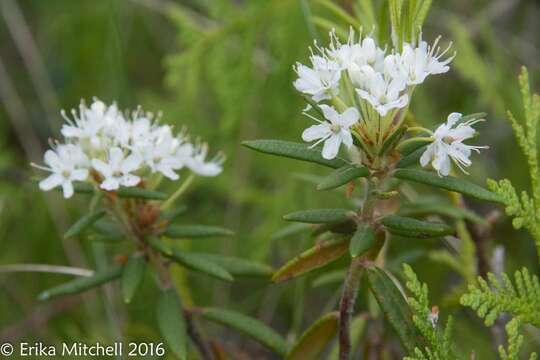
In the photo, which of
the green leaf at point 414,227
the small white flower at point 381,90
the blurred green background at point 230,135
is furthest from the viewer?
the blurred green background at point 230,135

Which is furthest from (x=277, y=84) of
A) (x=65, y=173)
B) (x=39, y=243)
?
(x=65, y=173)

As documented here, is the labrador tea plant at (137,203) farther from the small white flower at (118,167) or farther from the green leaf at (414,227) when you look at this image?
the green leaf at (414,227)

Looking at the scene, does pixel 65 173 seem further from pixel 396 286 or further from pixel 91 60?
pixel 91 60

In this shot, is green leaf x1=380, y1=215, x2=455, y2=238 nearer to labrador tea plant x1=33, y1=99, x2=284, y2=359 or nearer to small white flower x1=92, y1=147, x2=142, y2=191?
labrador tea plant x1=33, y1=99, x2=284, y2=359

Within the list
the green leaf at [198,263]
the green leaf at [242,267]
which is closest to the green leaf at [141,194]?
the green leaf at [198,263]

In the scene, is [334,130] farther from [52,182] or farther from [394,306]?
[52,182]

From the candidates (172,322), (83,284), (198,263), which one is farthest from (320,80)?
(83,284)
